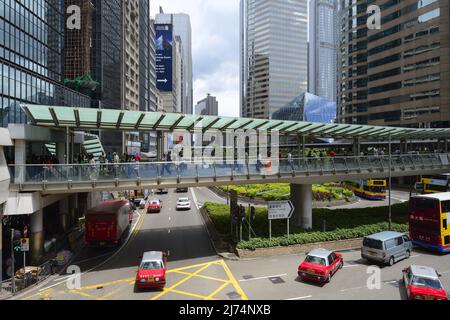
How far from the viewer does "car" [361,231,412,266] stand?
1781 centimetres

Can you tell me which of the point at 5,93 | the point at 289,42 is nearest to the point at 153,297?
the point at 5,93

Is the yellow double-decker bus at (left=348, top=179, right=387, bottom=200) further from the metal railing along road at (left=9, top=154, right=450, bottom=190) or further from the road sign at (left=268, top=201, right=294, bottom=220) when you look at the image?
the road sign at (left=268, top=201, right=294, bottom=220)

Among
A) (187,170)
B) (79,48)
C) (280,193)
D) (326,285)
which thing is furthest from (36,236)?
(79,48)

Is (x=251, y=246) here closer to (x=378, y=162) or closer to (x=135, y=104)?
A: (x=378, y=162)

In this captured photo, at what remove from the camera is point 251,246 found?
20188 mm

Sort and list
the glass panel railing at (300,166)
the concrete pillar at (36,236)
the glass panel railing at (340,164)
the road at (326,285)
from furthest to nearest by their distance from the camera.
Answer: the glass panel railing at (340,164)
the glass panel railing at (300,166)
the concrete pillar at (36,236)
the road at (326,285)

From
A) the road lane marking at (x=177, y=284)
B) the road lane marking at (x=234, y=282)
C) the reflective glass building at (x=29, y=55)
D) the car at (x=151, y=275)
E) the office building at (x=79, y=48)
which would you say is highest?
the office building at (x=79, y=48)

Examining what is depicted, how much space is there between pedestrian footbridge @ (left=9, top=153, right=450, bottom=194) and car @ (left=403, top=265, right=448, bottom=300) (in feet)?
34.3

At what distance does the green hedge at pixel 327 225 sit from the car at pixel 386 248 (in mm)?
3907

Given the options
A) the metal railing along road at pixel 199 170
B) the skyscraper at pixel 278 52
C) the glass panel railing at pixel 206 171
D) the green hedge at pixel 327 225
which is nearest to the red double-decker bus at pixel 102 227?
the metal railing along road at pixel 199 170

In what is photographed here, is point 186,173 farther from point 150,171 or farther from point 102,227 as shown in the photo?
point 102,227

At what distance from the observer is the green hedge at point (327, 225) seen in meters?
21.6

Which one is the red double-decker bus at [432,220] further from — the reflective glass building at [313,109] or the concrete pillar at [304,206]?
the reflective glass building at [313,109]

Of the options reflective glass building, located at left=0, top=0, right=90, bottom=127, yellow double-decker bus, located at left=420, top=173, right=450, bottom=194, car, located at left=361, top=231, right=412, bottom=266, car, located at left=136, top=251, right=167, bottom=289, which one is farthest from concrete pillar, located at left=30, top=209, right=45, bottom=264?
yellow double-decker bus, located at left=420, top=173, right=450, bottom=194
